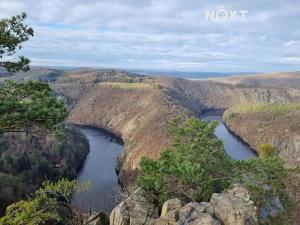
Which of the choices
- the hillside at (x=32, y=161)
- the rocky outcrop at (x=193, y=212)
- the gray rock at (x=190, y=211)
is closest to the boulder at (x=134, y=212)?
the rocky outcrop at (x=193, y=212)

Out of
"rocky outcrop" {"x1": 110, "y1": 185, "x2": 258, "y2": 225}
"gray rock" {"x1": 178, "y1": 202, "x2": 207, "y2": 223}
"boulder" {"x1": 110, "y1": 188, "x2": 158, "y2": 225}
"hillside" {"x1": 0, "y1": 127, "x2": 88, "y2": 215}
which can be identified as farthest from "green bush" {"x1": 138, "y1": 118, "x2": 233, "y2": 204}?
"hillside" {"x1": 0, "y1": 127, "x2": 88, "y2": 215}

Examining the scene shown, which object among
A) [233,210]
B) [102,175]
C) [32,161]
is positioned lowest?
[102,175]

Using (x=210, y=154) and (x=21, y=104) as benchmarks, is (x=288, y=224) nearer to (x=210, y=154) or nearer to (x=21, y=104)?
(x=210, y=154)

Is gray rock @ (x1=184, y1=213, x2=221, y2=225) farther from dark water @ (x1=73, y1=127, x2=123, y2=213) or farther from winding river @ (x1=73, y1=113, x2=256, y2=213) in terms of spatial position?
dark water @ (x1=73, y1=127, x2=123, y2=213)

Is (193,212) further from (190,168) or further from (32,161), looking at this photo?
(32,161)

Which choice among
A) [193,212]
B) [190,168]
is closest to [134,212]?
[193,212]

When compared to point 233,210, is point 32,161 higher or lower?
lower

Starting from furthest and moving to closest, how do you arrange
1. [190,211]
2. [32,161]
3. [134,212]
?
1. [32,161]
2. [134,212]
3. [190,211]

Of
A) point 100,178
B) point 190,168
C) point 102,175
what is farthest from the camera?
point 102,175
